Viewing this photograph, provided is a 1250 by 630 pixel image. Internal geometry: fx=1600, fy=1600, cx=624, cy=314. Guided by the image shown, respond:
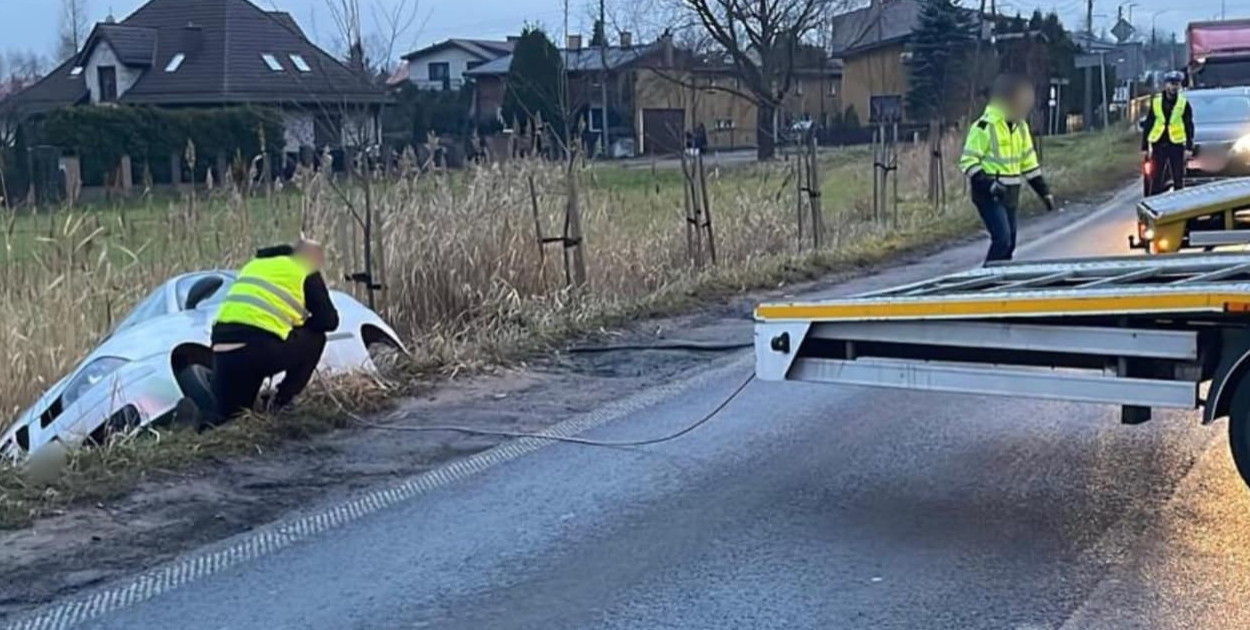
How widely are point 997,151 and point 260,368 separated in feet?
23.4

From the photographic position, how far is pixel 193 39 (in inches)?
1992

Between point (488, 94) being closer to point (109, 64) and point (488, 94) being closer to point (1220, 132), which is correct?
point (109, 64)

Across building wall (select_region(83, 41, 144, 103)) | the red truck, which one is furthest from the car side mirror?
building wall (select_region(83, 41, 144, 103))

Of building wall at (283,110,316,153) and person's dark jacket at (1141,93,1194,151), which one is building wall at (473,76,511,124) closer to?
building wall at (283,110,316,153)

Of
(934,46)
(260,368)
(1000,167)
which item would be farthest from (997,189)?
(934,46)

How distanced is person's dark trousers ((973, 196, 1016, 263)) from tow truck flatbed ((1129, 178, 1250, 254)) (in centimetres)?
365

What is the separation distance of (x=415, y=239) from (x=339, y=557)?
21.4ft

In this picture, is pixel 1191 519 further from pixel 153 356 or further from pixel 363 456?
pixel 153 356

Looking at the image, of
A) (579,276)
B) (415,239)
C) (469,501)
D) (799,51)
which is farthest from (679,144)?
(799,51)

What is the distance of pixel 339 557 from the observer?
20.7 feet

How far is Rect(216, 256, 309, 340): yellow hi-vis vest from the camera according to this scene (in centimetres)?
847

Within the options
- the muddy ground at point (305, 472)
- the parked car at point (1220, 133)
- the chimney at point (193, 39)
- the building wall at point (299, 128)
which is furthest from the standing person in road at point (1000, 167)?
the chimney at point (193, 39)

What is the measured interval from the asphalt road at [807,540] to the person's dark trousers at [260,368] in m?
1.44

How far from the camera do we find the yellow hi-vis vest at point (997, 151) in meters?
13.2
